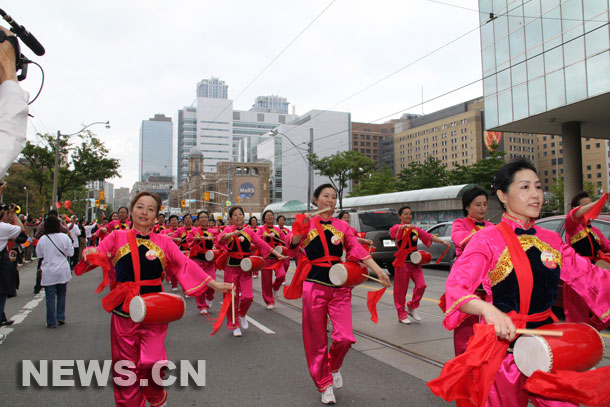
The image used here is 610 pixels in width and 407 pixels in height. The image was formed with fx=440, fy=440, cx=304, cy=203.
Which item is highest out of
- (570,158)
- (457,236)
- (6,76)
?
(570,158)

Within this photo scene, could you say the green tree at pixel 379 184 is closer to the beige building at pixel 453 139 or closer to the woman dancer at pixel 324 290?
the woman dancer at pixel 324 290

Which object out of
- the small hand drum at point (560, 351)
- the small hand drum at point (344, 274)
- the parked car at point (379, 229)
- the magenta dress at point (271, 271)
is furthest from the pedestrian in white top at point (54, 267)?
the parked car at point (379, 229)

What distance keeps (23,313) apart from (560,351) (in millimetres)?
9575

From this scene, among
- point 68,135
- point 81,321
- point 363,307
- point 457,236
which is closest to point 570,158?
point 363,307

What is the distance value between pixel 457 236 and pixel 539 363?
3174 mm

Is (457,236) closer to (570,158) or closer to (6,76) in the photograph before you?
(6,76)

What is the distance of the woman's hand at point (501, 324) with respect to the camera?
199 cm

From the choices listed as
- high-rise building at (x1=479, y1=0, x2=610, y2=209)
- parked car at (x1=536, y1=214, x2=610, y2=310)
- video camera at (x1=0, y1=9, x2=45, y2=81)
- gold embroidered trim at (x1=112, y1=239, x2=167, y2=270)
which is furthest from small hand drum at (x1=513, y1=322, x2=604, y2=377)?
high-rise building at (x1=479, y1=0, x2=610, y2=209)

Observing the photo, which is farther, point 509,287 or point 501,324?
point 509,287

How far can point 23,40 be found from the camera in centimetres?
200

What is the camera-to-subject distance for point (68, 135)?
27703 mm

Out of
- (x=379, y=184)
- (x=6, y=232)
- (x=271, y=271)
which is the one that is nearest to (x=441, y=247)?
(x=271, y=271)

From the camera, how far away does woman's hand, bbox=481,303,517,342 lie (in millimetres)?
1993

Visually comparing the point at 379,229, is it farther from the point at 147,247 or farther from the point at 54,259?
the point at 147,247
